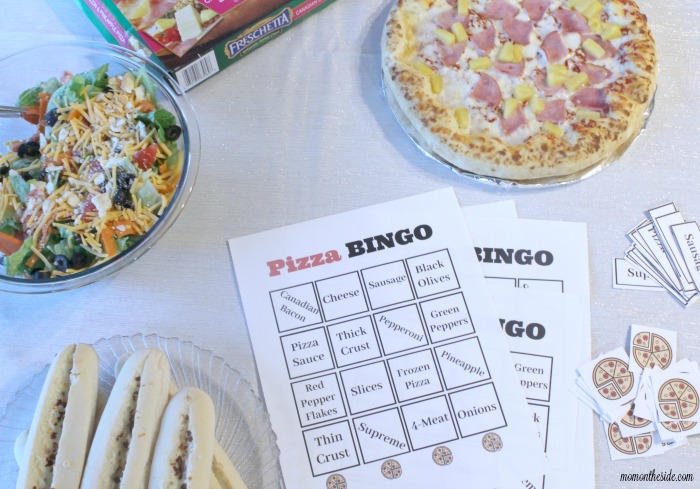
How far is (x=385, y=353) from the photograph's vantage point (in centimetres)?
101

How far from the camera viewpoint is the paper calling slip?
94 centimetres

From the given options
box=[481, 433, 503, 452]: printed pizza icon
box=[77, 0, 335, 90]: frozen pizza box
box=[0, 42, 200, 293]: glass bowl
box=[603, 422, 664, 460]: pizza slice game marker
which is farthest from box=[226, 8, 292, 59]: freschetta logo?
box=[603, 422, 664, 460]: pizza slice game marker

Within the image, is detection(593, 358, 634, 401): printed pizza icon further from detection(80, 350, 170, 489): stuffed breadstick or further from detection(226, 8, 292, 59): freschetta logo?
detection(226, 8, 292, 59): freschetta logo

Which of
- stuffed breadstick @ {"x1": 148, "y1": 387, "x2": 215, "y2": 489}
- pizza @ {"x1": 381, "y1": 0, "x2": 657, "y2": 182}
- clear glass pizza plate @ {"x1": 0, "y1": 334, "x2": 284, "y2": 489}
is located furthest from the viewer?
pizza @ {"x1": 381, "y1": 0, "x2": 657, "y2": 182}

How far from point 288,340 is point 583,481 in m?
0.52

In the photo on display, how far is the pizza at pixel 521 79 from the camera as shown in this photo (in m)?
1.10

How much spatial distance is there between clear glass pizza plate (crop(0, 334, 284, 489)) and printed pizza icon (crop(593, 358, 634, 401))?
1.76ft

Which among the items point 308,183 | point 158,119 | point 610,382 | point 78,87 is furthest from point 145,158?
point 610,382

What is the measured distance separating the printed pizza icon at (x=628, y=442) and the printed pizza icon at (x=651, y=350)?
12 centimetres

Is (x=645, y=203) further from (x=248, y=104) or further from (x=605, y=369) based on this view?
(x=248, y=104)

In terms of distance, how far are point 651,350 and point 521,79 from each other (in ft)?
1.80

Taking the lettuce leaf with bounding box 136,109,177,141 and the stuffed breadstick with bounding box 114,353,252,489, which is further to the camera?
the lettuce leaf with bounding box 136,109,177,141

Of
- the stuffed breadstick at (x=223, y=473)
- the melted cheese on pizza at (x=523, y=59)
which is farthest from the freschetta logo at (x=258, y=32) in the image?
the stuffed breadstick at (x=223, y=473)

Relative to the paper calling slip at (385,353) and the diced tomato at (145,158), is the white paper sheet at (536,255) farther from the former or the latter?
the diced tomato at (145,158)
